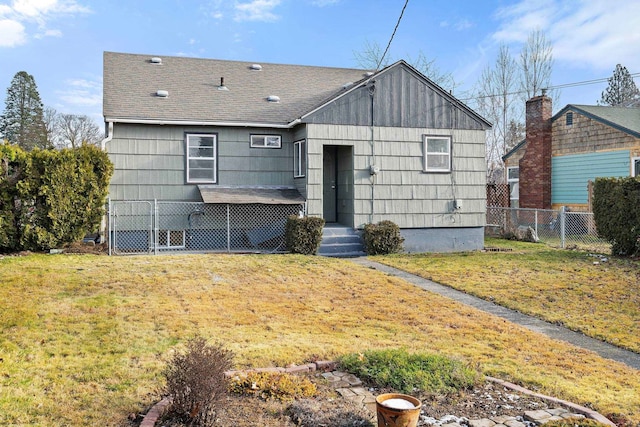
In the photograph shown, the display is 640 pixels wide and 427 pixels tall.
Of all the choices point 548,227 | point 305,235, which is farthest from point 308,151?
point 548,227

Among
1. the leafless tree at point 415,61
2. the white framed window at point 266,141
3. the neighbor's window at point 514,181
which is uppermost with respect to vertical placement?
the leafless tree at point 415,61

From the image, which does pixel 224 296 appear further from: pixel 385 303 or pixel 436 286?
pixel 436 286

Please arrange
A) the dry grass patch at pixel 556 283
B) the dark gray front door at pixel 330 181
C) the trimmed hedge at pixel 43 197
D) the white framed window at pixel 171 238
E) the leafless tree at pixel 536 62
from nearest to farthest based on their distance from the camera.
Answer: the dry grass patch at pixel 556 283, the trimmed hedge at pixel 43 197, the white framed window at pixel 171 238, the dark gray front door at pixel 330 181, the leafless tree at pixel 536 62

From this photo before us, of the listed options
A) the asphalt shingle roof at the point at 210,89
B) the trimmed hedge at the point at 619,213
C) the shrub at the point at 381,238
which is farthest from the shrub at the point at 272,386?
the trimmed hedge at the point at 619,213

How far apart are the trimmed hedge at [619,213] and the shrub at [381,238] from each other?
208 inches

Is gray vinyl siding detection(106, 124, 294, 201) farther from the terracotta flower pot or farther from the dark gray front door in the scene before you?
the terracotta flower pot

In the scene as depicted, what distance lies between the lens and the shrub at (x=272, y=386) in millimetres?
4355

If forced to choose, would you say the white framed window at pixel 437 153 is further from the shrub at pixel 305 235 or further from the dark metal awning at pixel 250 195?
the shrub at pixel 305 235

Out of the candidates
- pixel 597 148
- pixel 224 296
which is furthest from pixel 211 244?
pixel 597 148

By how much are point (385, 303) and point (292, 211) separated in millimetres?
6509

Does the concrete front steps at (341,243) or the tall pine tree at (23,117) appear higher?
the tall pine tree at (23,117)

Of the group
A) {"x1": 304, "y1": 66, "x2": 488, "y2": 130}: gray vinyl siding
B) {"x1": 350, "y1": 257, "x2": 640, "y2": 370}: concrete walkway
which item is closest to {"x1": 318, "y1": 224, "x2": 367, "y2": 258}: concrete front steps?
{"x1": 350, "y1": 257, "x2": 640, "y2": 370}: concrete walkway

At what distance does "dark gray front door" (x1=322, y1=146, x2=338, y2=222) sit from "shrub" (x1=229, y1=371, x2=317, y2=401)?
10939 mm

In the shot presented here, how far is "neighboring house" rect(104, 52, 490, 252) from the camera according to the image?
1391 cm
